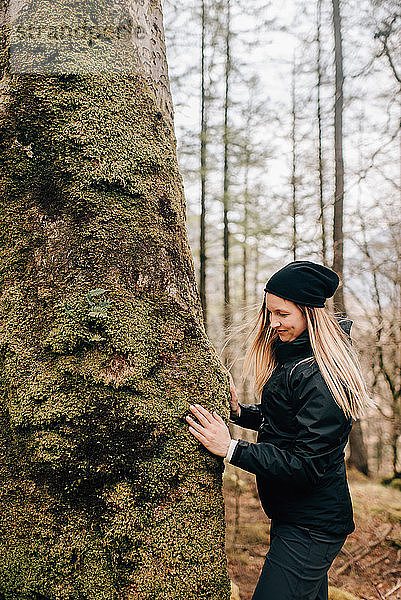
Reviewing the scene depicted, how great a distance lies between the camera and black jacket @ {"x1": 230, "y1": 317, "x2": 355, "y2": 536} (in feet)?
7.00

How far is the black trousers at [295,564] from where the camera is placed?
223 cm

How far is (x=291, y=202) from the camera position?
1219 centimetres

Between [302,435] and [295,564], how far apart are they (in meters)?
0.70

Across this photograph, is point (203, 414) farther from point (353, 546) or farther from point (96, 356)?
point (353, 546)

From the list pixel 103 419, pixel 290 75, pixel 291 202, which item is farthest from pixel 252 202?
pixel 103 419

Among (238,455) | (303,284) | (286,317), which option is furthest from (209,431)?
(303,284)

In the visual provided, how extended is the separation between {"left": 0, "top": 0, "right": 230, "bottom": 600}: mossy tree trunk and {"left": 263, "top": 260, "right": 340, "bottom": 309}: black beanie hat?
0.49m

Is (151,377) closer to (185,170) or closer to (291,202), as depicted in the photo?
(185,170)

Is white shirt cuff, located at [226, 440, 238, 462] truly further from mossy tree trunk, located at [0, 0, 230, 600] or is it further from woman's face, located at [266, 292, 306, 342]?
woman's face, located at [266, 292, 306, 342]

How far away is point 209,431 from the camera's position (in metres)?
2.12

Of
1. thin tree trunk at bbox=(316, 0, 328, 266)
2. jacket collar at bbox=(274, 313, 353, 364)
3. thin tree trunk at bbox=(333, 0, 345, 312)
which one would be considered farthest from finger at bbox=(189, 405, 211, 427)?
thin tree trunk at bbox=(316, 0, 328, 266)

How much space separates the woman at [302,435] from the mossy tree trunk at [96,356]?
268mm

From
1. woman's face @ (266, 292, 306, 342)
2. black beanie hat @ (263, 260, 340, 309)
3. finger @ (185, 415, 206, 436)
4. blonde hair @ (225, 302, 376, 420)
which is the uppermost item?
black beanie hat @ (263, 260, 340, 309)

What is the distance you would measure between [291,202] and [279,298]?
34.0 ft
